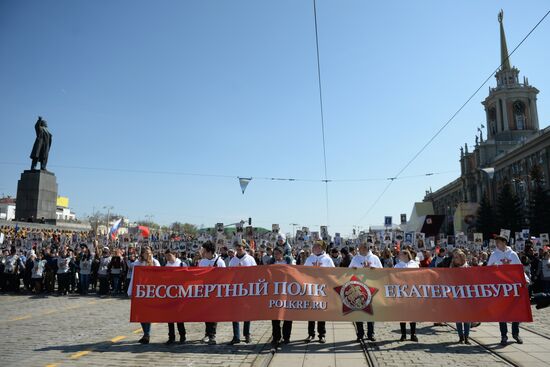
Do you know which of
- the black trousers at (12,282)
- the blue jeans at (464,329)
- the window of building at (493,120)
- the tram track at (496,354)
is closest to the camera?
the tram track at (496,354)

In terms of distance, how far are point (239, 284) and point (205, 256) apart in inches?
47.3

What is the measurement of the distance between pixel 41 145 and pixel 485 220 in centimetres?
5930

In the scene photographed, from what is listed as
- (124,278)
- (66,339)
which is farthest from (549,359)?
(124,278)

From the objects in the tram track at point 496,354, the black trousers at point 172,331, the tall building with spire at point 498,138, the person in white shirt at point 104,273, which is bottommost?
the tram track at point 496,354

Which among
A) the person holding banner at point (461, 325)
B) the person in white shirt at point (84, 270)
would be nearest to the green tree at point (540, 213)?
the person holding banner at point (461, 325)

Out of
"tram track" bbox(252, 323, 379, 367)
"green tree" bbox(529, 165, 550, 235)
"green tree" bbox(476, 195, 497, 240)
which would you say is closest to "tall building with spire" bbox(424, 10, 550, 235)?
"green tree" bbox(476, 195, 497, 240)

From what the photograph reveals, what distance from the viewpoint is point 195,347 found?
8.46m

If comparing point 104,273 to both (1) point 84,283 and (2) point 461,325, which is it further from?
(2) point 461,325

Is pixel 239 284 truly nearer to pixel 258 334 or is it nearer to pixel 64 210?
pixel 258 334

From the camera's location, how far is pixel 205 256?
31.8 ft

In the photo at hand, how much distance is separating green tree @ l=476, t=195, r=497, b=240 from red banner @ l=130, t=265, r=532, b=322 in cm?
5923

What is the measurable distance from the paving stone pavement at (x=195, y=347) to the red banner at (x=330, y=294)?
61 cm

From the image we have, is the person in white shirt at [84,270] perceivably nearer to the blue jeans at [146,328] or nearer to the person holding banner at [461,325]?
the blue jeans at [146,328]

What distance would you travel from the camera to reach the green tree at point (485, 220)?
205ft
